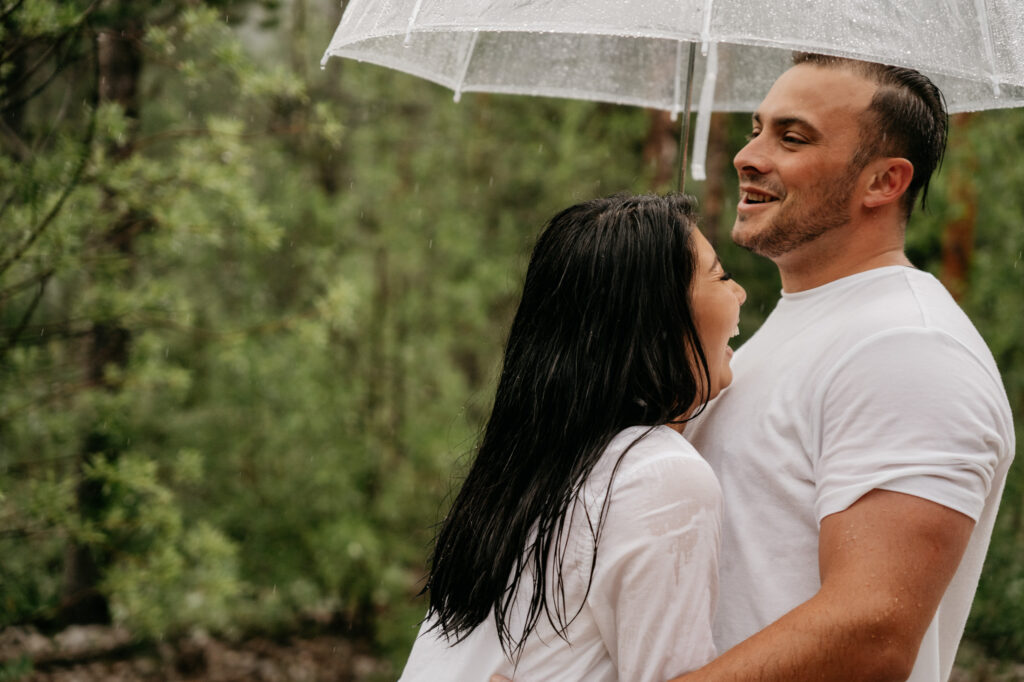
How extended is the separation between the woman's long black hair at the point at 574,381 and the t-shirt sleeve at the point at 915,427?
0.90ft

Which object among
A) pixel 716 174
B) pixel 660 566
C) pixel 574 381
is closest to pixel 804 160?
pixel 574 381

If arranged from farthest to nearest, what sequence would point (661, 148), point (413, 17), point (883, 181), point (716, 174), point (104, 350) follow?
point (716, 174), point (661, 148), point (104, 350), point (883, 181), point (413, 17)

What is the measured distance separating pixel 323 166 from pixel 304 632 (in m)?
3.55

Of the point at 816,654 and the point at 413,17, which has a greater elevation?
the point at 413,17

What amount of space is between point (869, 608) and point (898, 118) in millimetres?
1075

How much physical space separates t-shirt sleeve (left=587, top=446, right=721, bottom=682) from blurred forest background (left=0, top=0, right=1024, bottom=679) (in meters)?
2.68

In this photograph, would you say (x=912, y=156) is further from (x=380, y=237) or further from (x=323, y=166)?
(x=323, y=166)

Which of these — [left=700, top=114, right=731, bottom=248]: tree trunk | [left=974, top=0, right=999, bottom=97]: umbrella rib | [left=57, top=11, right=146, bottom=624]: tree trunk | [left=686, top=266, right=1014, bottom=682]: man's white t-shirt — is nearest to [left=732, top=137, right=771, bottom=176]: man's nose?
[left=686, top=266, right=1014, bottom=682]: man's white t-shirt

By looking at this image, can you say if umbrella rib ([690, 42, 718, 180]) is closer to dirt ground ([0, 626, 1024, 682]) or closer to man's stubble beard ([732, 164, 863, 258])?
man's stubble beard ([732, 164, 863, 258])

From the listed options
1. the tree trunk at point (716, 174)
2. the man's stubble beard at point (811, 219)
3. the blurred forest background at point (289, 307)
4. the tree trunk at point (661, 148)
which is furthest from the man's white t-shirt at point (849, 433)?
the tree trunk at point (716, 174)

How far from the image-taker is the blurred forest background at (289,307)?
402 centimetres

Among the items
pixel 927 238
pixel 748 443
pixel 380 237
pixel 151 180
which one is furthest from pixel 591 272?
pixel 927 238

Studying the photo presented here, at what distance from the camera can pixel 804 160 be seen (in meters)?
2.02

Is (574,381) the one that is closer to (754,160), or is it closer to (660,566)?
(660,566)
